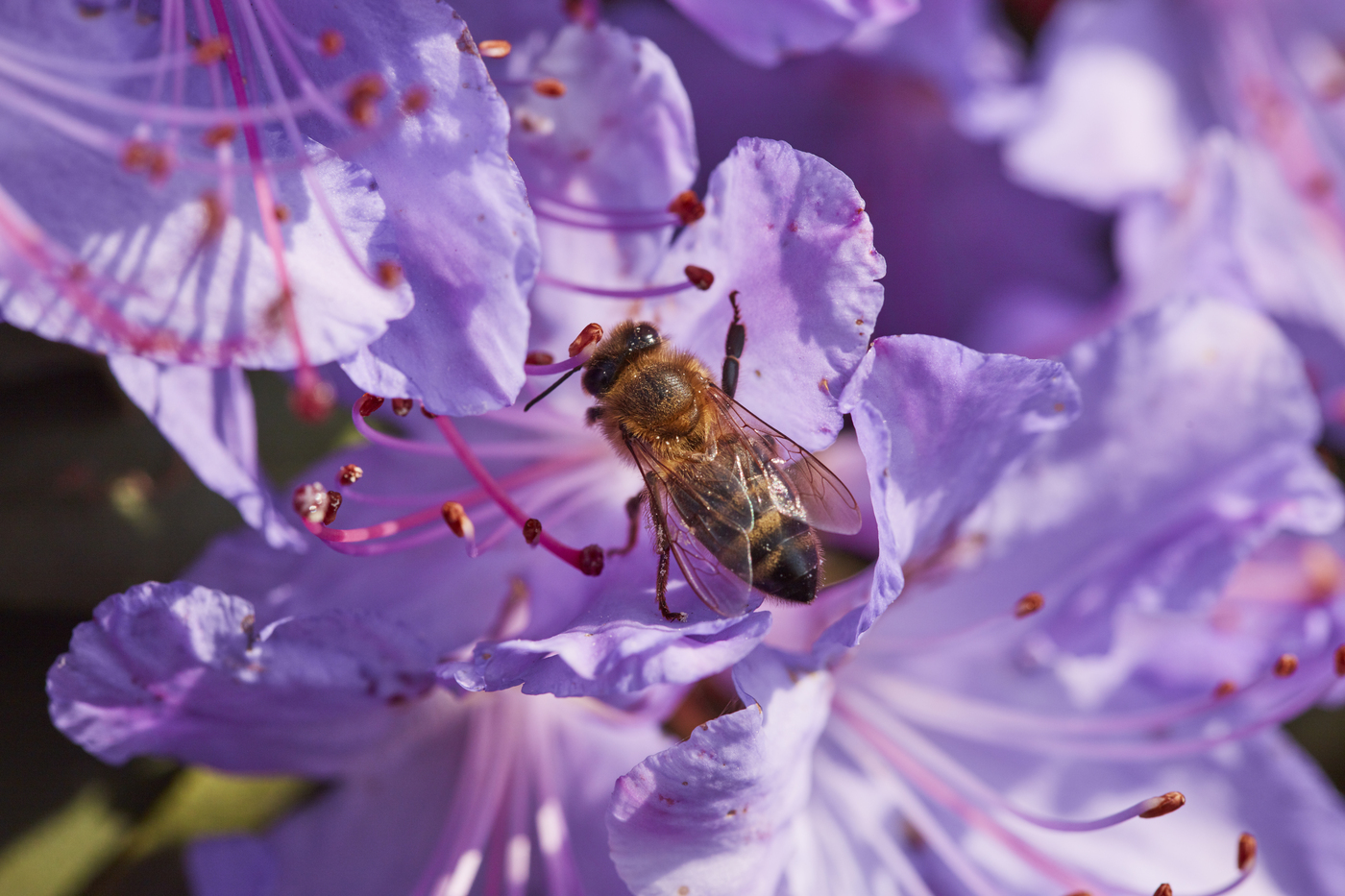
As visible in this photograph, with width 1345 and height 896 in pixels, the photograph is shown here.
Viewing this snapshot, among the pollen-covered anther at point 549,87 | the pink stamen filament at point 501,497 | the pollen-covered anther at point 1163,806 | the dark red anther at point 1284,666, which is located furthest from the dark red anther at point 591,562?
the dark red anther at point 1284,666

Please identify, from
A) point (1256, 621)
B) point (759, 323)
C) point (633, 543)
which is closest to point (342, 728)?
point (633, 543)

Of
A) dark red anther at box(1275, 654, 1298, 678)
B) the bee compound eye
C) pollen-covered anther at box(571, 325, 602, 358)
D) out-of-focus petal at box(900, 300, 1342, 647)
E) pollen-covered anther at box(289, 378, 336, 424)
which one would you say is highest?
pollen-covered anther at box(289, 378, 336, 424)

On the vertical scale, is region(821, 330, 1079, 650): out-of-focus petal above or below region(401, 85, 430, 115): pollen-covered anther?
below

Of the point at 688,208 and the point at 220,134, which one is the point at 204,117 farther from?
the point at 688,208

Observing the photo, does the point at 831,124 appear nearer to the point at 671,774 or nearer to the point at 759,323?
the point at 759,323

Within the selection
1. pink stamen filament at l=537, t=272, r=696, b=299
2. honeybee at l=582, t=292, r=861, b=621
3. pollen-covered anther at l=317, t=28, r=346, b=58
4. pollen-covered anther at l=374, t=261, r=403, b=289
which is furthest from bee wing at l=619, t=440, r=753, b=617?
pollen-covered anther at l=317, t=28, r=346, b=58

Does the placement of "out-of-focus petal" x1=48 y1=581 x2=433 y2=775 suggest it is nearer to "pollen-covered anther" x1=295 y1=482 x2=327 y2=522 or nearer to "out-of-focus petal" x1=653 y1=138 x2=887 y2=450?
"pollen-covered anther" x1=295 y1=482 x2=327 y2=522

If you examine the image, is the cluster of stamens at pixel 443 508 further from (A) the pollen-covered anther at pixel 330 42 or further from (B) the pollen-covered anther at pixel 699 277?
(A) the pollen-covered anther at pixel 330 42
